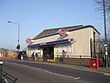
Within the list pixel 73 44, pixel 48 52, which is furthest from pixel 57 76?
pixel 48 52

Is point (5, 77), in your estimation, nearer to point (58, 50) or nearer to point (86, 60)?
point (86, 60)

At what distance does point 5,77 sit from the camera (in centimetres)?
1728

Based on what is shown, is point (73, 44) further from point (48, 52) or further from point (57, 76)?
point (57, 76)

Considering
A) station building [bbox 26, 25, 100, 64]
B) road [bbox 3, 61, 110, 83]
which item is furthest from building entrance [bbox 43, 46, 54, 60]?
road [bbox 3, 61, 110, 83]

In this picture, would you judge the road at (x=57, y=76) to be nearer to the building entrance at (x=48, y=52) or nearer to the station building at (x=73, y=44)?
the station building at (x=73, y=44)

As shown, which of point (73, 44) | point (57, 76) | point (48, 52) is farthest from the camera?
point (48, 52)

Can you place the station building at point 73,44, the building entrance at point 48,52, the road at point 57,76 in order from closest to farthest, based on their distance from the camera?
1. the road at point 57,76
2. the station building at point 73,44
3. the building entrance at point 48,52

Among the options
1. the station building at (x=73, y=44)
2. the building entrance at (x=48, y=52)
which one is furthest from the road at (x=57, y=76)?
the building entrance at (x=48, y=52)

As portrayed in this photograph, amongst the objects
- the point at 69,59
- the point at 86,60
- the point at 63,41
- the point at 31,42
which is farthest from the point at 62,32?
the point at 31,42

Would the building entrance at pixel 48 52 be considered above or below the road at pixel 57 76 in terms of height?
above

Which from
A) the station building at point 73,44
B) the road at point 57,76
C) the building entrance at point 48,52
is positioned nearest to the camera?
the road at point 57,76

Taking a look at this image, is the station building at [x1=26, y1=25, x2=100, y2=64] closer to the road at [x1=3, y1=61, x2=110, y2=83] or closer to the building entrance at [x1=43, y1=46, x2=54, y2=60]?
the building entrance at [x1=43, y1=46, x2=54, y2=60]

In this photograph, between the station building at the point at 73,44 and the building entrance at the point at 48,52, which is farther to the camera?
the building entrance at the point at 48,52

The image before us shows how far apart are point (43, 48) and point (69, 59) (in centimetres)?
1663
